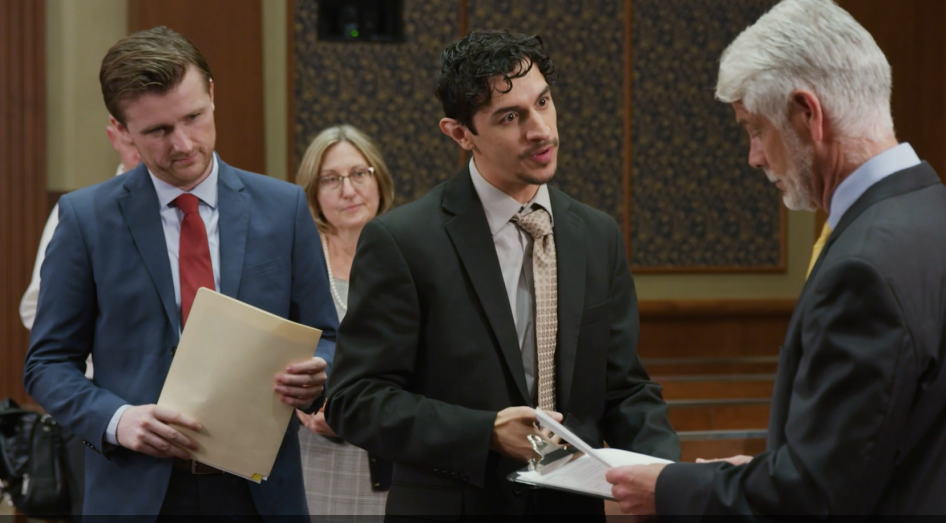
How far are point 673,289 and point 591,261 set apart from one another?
465cm

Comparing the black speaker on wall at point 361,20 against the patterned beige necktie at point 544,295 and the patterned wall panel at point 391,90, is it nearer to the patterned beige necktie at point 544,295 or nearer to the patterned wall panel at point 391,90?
the patterned wall panel at point 391,90

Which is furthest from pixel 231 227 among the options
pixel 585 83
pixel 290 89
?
pixel 585 83

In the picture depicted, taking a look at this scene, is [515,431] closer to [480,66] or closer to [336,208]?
[480,66]

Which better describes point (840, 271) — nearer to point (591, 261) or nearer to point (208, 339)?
point (591, 261)

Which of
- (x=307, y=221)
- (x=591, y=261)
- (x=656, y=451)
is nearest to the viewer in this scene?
(x=656, y=451)

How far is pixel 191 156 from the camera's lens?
200 cm

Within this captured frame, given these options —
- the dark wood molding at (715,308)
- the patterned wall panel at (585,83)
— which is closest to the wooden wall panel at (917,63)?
the dark wood molding at (715,308)

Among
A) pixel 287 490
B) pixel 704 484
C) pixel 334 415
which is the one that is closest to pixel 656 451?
pixel 704 484

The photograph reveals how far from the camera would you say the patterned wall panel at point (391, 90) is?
5699 millimetres

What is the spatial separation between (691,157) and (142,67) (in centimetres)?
501

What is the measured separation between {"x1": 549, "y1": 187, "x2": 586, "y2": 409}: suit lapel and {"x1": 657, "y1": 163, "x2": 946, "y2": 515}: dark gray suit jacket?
20.9 inches

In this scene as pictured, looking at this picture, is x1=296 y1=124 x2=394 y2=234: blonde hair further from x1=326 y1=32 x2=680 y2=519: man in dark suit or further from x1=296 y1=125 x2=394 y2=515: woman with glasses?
x1=326 y1=32 x2=680 y2=519: man in dark suit

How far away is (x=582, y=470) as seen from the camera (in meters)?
1.60

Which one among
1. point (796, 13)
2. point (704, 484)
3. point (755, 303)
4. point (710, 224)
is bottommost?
point (755, 303)
